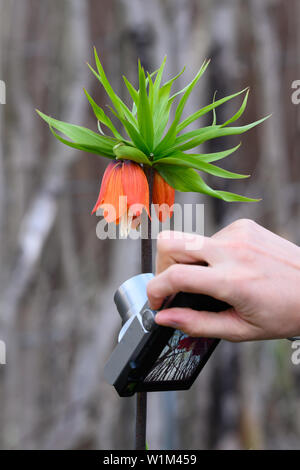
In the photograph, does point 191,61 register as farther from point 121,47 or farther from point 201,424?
point 201,424

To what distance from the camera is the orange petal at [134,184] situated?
0.46 metres

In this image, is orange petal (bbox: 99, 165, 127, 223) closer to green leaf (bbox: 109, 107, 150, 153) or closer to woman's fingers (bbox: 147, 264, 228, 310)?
green leaf (bbox: 109, 107, 150, 153)

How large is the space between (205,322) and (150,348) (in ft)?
0.18

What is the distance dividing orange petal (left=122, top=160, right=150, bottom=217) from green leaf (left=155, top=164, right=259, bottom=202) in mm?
21

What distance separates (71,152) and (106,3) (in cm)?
48

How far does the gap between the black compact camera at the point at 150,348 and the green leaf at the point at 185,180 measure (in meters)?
0.09

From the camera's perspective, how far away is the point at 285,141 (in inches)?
63.4

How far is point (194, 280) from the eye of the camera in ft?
1.09

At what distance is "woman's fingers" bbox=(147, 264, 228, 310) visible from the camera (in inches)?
13.1
